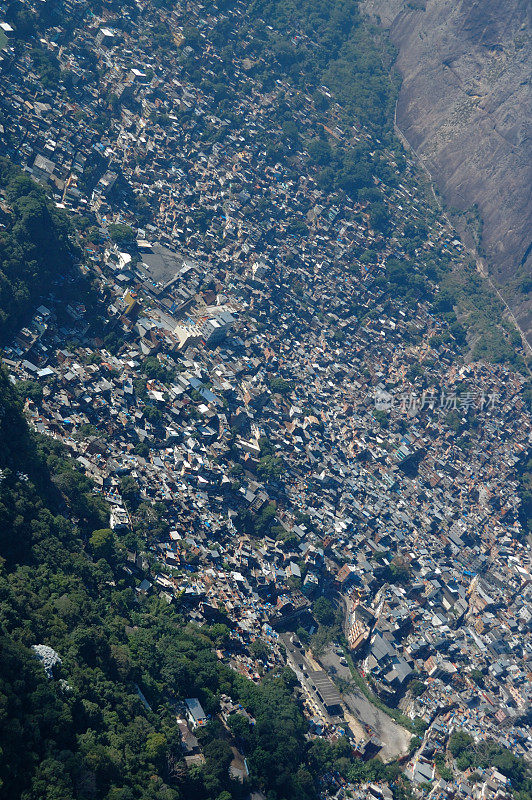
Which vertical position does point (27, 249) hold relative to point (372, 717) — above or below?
above

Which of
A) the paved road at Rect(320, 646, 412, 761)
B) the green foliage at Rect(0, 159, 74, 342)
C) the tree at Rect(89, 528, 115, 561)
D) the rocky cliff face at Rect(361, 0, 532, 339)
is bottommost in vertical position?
the paved road at Rect(320, 646, 412, 761)

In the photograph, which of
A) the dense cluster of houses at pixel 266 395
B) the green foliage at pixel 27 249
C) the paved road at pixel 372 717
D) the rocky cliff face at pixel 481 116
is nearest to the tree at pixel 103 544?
the dense cluster of houses at pixel 266 395

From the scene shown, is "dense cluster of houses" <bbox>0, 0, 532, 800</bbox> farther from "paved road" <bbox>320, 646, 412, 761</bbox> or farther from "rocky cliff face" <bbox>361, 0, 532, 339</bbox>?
"rocky cliff face" <bbox>361, 0, 532, 339</bbox>

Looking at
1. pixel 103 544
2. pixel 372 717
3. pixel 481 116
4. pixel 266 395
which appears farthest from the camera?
pixel 481 116

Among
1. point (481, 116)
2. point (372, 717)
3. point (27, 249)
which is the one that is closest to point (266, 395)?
point (27, 249)

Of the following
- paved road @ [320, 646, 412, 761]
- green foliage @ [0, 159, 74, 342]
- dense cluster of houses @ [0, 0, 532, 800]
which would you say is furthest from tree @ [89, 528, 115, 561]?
paved road @ [320, 646, 412, 761]

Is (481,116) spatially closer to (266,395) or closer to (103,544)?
(266,395)

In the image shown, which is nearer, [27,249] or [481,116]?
[27,249]

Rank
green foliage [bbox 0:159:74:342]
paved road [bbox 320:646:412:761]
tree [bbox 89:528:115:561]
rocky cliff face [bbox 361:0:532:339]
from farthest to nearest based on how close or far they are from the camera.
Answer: rocky cliff face [bbox 361:0:532:339] → green foliage [bbox 0:159:74:342] → paved road [bbox 320:646:412:761] → tree [bbox 89:528:115:561]
